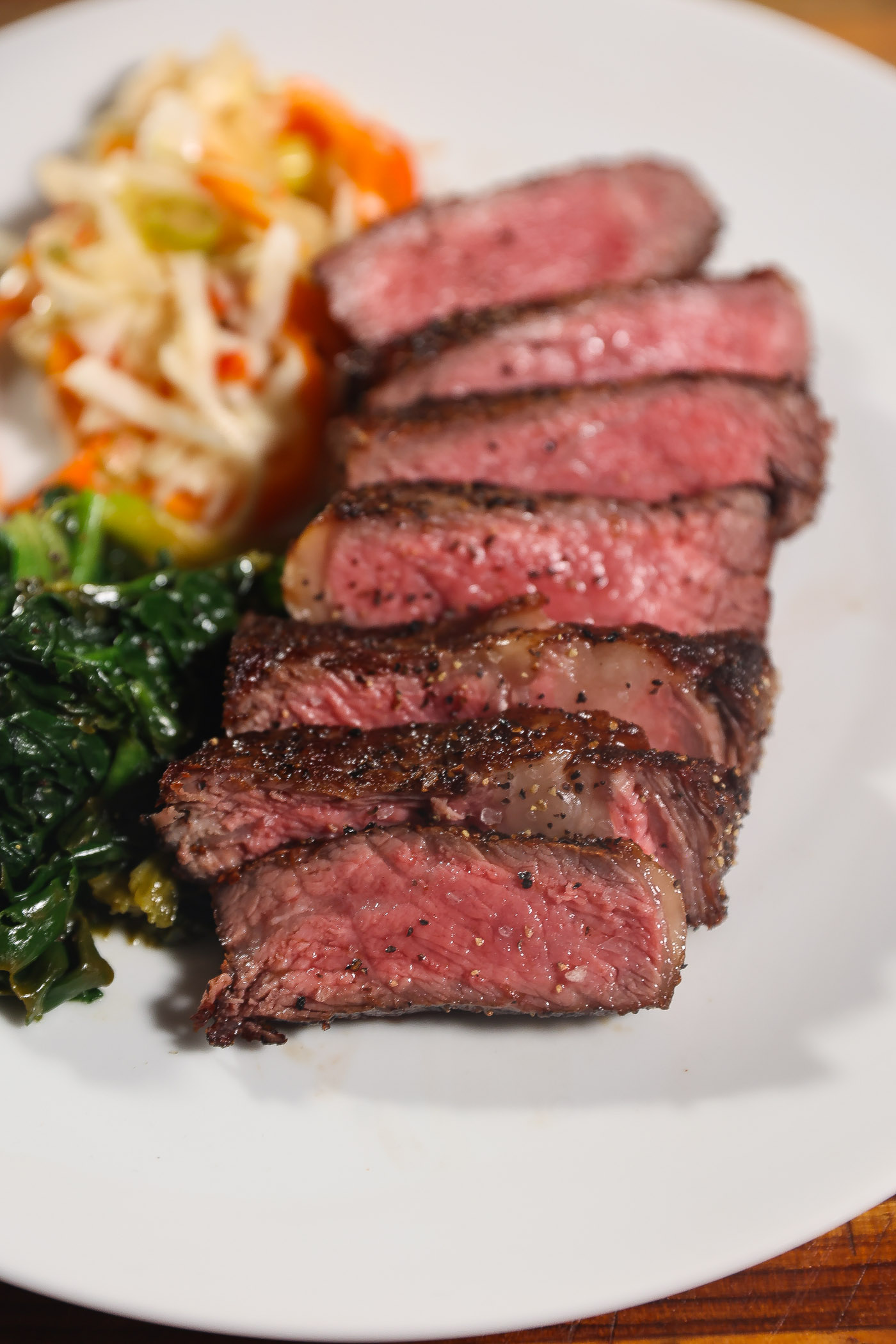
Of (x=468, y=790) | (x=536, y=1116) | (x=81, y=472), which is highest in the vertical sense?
(x=81, y=472)

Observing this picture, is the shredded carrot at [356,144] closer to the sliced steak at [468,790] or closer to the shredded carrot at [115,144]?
the shredded carrot at [115,144]

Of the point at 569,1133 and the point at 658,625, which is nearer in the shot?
the point at 569,1133

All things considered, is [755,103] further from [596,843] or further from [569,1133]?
[569,1133]

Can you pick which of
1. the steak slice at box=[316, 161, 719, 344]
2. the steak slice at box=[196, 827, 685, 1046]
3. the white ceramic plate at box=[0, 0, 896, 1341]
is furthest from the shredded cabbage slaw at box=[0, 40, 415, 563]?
the white ceramic plate at box=[0, 0, 896, 1341]

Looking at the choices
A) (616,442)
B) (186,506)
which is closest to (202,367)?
(186,506)

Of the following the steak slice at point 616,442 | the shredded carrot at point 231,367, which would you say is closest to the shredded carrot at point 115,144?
the shredded carrot at point 231,367

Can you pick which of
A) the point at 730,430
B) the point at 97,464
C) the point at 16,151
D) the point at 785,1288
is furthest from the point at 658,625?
the point at 16,151

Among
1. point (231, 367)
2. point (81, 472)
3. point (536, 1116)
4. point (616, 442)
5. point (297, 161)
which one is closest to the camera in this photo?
point (536, 1116)

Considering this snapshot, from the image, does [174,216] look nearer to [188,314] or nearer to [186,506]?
[188,314]
